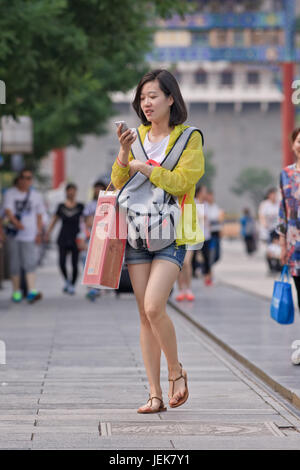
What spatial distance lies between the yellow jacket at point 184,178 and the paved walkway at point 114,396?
1.03 metres

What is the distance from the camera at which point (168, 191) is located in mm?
6074

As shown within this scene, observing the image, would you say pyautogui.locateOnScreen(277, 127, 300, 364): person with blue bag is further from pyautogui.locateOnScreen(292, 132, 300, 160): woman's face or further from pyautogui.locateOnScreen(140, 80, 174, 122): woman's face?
pyautogui.locateOnScreen(140, 80, 174, 122): woman's face

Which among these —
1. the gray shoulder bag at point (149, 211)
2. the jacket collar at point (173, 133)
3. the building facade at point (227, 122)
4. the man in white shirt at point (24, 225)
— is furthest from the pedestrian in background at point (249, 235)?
the building facade at point (227, 122)

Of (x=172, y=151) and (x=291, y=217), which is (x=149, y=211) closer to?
(x=172, y=151)

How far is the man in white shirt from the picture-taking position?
594 inches

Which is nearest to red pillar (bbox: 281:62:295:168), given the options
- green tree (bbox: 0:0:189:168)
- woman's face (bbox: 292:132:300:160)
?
green tree (bbox: 0:0:189:168)

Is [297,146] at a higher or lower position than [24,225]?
higher

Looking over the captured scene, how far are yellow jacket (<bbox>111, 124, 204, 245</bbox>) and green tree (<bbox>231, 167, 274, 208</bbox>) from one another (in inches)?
3608

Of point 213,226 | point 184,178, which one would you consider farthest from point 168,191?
point 213,226

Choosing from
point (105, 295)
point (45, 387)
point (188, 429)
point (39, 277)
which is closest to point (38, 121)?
point (39, 277)

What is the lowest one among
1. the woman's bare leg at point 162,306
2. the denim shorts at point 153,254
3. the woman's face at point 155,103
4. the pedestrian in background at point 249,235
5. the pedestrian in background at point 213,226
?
the pedestrian in background at point 249,235

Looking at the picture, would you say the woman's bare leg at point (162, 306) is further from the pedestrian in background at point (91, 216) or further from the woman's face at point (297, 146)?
the pedestrian in background at point (91, 216)

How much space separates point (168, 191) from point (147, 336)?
86 centimetres

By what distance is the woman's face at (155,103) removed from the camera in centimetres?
625
